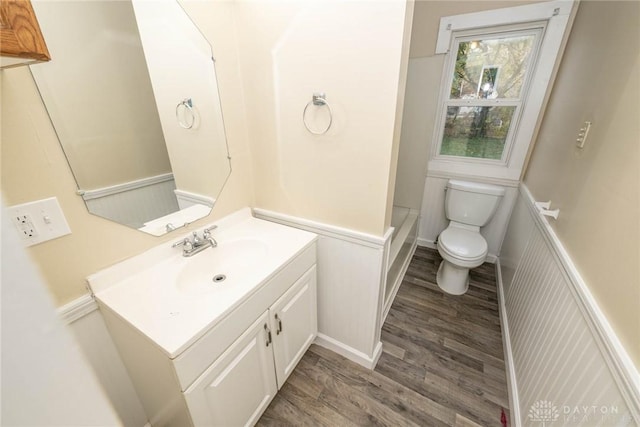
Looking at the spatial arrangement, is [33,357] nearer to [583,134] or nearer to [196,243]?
[196,243]

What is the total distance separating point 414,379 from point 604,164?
1360mm

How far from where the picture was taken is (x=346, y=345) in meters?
1.59

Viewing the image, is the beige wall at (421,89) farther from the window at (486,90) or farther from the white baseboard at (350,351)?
the white baseboard at (350,351)

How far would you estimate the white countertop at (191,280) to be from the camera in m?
0.82

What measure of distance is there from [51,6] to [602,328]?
1.92 m

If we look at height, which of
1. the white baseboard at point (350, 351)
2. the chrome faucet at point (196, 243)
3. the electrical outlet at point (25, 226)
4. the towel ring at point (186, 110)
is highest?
the towel ring at point (186, 110)

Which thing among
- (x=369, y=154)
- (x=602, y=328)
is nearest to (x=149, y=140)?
(x=369, y=154)

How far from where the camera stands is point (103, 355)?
1001mm

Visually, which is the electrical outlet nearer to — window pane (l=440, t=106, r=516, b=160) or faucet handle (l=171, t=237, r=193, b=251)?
faucet handle (l=171, t=237, r=193, b=251)

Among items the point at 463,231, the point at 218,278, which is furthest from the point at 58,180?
the point at 463,231

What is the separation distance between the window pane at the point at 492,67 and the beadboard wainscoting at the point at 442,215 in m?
0.73

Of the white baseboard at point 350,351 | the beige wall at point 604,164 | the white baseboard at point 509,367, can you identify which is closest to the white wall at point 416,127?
the beige wall at point 604,164

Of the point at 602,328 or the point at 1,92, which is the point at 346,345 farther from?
the point at 1,92

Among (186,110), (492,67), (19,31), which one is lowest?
(186,110)
